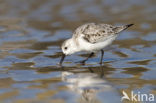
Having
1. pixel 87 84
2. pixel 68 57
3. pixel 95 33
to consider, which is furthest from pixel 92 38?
pixel 87 84

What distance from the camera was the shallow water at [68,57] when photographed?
21.5 ft

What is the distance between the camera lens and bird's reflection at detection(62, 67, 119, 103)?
6.29 meters

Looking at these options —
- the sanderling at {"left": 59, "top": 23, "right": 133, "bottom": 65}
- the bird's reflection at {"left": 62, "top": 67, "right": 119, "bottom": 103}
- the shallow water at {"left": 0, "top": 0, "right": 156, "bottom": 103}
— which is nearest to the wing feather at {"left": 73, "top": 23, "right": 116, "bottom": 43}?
the sanderling at {"left": 59, "top": 23, "right": 133, "bottom": 65}

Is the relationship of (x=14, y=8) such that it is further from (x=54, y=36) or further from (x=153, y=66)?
(x=153, y=66)

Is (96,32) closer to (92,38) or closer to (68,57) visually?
(92,38)

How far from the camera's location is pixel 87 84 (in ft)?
22.9

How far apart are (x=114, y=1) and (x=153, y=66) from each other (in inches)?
270

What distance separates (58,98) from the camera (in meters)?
6.15

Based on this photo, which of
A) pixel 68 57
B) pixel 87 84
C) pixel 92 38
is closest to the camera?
pixel 87 84

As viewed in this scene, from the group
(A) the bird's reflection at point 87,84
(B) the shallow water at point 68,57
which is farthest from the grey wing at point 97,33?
(A) the bird's reflection at point 87,84

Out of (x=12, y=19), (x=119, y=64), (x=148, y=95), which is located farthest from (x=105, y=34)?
(x=12, y=19)

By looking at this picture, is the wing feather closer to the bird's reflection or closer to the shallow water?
the shallow water

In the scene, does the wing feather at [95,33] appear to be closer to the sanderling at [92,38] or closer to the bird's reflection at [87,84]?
the sanderling at [92,38]

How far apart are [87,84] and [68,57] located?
2.46 metres
